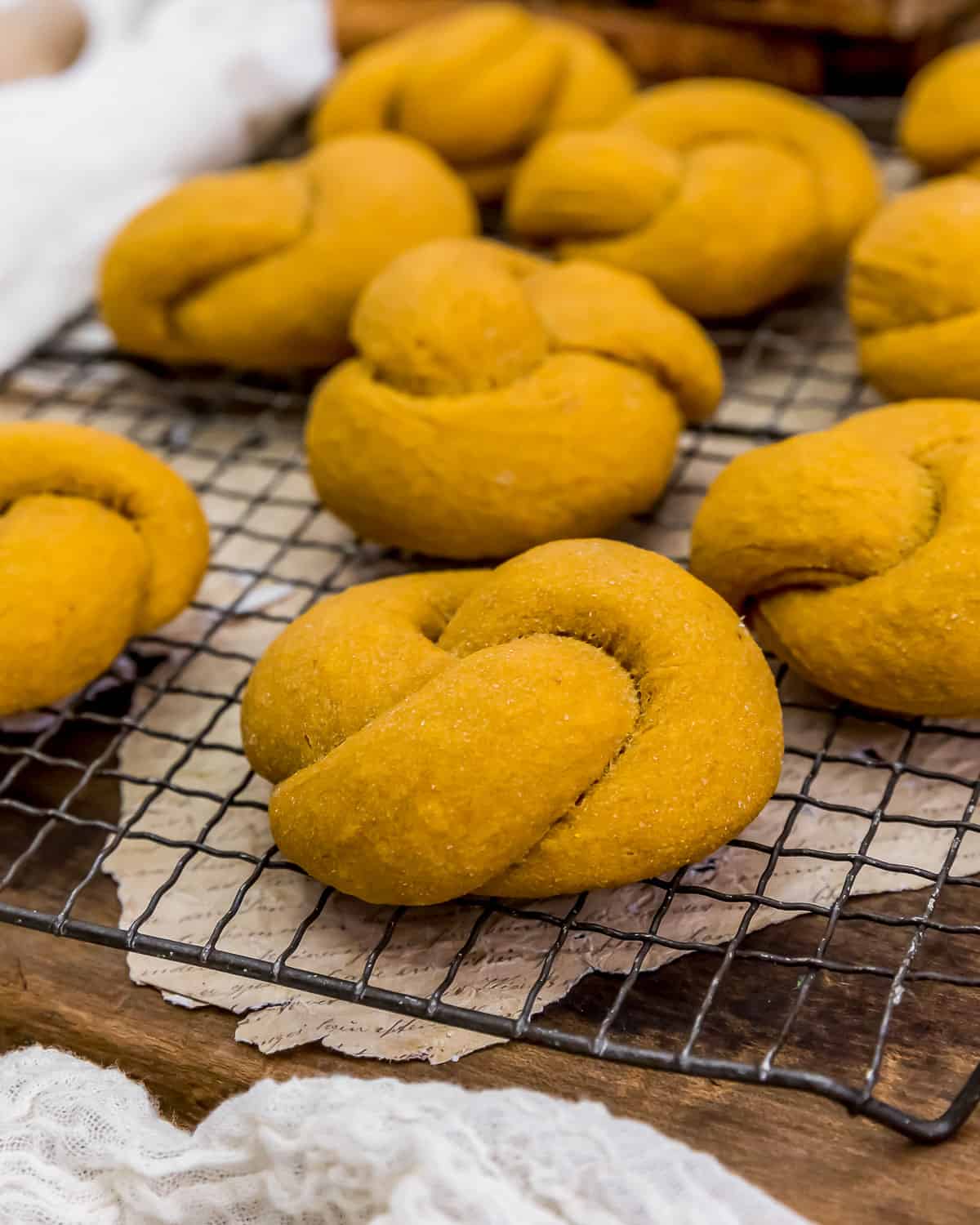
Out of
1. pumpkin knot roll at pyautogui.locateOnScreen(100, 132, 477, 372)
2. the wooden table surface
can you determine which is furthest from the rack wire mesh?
pumpkin knot roll at pyautogui.locateOnScreen(100, 132, 477, 372)

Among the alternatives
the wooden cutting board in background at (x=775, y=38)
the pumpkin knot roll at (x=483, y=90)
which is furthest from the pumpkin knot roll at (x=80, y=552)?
the wooden cutting board in background at (x=775, y=38)

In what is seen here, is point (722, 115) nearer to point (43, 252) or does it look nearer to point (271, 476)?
point (271, 476)

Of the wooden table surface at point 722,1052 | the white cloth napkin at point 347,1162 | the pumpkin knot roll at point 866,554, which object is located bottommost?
the wooden table surface at point 722,1052

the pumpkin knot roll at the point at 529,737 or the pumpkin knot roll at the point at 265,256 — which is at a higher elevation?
the pumpkin knot roll at the point at 265,256

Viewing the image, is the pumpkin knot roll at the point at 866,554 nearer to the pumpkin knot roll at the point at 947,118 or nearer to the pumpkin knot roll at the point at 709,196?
the pumpkin knot roll at the point at 709,196

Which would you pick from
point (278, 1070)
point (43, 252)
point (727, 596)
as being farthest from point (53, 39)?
point (278, 1070)

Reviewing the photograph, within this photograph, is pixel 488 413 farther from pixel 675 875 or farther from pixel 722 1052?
pixel 722 1052
